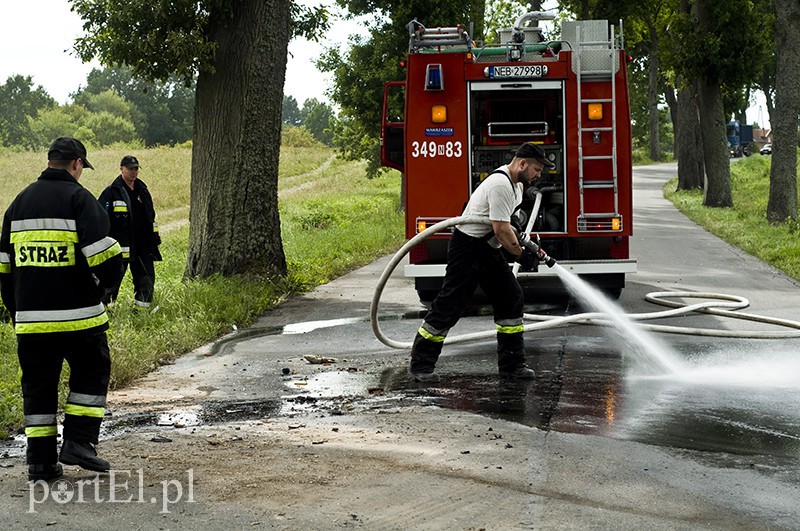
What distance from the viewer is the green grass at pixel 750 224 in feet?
53.3

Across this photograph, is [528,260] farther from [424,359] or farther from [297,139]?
[297,139]

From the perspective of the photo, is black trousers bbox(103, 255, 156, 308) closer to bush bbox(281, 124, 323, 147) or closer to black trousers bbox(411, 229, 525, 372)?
black trousers bbox(411, 229, 525, 372)

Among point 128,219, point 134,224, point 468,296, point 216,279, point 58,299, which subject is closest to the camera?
point 58,299

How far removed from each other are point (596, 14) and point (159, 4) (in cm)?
2847

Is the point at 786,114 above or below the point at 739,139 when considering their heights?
below

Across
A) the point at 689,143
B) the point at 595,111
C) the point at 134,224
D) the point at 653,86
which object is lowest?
the point at 134,224

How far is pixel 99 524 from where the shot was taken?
4516 mm

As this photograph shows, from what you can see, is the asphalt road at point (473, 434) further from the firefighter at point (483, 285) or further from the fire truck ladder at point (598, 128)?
the fire truck ladder at point (598, 128)

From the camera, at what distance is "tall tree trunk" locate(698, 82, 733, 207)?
87.6 ft

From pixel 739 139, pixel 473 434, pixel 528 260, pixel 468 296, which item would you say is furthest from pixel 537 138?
pixel 739 139

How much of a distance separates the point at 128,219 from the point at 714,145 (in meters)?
19.7

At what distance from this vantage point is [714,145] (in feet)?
88.3

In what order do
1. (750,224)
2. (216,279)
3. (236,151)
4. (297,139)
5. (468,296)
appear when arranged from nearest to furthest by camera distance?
(468,296), (216,279), (236,151), (750,224), (297,139)

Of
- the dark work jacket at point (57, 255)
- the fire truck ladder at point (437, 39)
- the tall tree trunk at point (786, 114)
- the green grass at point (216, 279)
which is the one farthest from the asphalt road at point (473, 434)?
the tall tree trunk at point (786, 114)
